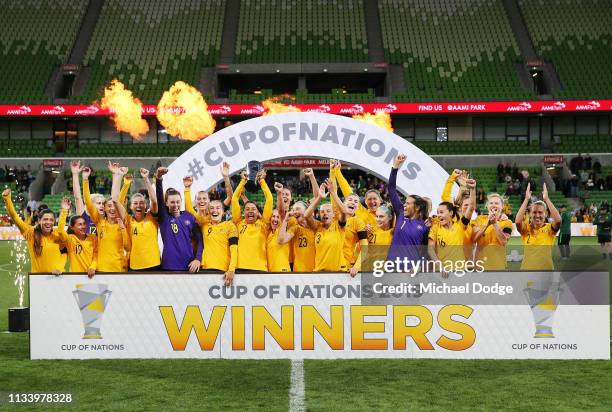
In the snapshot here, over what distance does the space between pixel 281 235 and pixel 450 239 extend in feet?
6.37

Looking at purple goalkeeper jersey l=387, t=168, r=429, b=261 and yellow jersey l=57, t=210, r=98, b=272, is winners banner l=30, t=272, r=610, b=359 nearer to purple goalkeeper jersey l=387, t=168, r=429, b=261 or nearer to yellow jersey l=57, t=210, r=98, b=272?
purple goalkeeper jersey l=387, t=168, r=429, b=261

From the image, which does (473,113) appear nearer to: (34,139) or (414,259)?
(34,139)

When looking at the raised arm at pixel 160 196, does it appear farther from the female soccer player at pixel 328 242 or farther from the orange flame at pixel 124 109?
the orange flame at pixel 124 109

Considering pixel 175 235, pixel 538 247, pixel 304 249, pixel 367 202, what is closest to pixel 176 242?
pixel 175 235

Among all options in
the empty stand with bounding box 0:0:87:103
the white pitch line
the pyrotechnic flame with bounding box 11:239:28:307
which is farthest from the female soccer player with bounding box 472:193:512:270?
the empty stand with bounding box 0:0:87:103

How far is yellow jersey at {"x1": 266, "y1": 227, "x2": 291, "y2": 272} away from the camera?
8.84 m

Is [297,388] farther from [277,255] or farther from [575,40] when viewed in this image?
[575,40]

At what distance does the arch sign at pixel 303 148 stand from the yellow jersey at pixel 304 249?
254 centimetres

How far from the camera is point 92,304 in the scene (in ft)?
27.9

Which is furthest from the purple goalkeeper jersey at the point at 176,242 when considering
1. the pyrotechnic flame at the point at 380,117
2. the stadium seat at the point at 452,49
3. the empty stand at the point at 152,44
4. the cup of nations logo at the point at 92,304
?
the stadium seat at the point at 452,49

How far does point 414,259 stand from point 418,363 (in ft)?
3.75

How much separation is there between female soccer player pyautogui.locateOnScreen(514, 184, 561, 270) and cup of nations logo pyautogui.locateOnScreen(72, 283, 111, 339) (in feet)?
16.0

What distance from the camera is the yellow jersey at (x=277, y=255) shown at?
8844mm

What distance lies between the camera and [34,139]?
4038 centimetres
